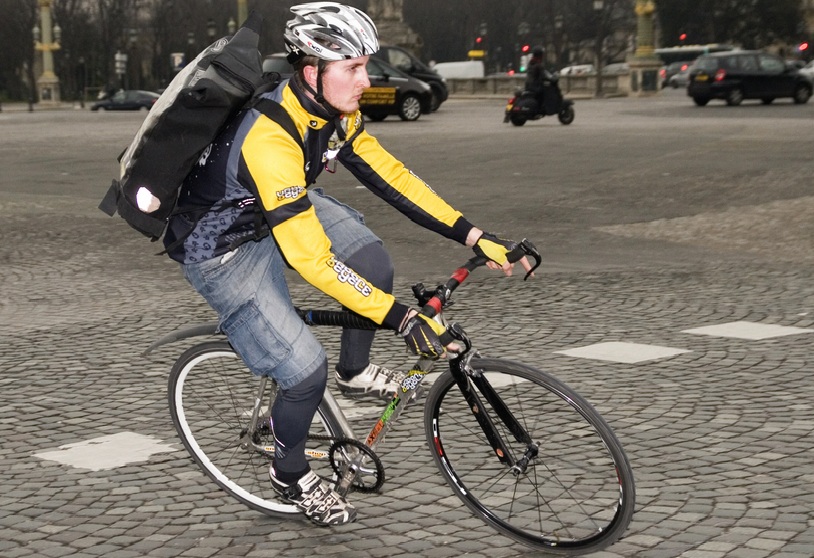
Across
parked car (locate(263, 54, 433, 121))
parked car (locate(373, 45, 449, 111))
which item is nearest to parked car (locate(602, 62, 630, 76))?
parked car (locate(373, 45, 449, 111))

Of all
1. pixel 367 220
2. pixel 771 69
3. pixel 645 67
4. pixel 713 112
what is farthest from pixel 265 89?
pixel 645 67

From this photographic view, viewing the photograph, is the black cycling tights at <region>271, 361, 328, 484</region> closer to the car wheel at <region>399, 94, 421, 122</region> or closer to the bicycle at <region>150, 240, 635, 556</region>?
the bicycle at <region>150, 240, 635, 556</region>

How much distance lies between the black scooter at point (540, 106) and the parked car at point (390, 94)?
3780 millimetres

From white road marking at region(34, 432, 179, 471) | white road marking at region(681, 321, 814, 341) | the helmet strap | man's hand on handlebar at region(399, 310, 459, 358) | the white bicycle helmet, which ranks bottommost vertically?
white road marking at region(681, 321, 814, 341)

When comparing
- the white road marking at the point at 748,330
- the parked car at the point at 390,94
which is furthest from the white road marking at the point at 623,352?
the parked car at the point at 390,94

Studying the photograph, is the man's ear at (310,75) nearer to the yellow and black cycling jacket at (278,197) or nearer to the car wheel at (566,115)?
the yellow and black cycling jacket at (278,197)

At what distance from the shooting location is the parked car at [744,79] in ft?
128

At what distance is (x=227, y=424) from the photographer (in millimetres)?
4621

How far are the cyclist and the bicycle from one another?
13 centimetres

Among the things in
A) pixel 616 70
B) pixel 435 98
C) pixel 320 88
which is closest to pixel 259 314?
pixel 320 88

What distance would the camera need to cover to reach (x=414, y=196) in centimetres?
446

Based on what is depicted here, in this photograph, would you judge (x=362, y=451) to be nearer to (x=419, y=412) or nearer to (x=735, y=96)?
(x=419, y=412)

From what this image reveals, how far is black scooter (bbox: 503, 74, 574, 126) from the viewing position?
29094 mm

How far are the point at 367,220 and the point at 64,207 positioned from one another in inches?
142
